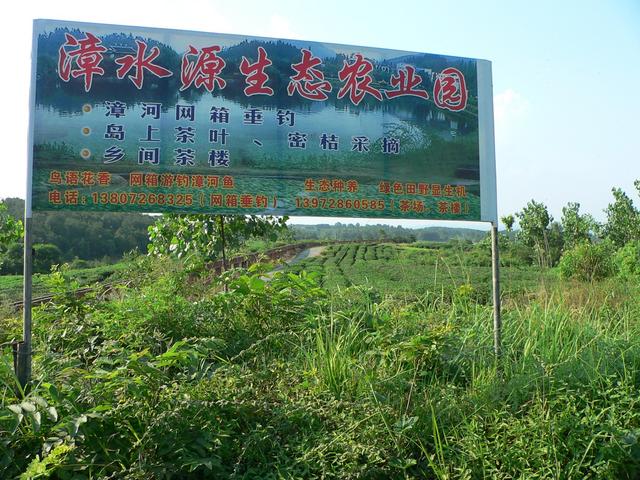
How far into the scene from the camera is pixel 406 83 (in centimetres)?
410

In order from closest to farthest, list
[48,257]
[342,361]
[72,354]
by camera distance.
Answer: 1. [342,361]
2. [72,354]
3. [48,257]

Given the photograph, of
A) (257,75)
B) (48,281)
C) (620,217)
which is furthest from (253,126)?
(620,217)

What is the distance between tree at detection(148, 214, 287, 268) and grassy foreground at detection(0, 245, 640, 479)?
5.56 ft

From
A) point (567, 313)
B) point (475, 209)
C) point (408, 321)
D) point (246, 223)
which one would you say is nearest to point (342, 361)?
point (408, 321)

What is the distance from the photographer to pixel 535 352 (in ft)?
11.8

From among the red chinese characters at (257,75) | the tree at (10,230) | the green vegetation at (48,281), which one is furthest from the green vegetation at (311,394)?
the tree at (10,230)

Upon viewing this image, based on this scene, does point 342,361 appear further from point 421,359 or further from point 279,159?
point 279,159

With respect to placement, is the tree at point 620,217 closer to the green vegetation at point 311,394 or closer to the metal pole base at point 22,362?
the green vegetation at point 311,394

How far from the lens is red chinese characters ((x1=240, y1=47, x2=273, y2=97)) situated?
3859 millimetres

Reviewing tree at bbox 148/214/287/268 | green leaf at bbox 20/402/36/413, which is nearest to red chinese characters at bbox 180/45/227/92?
tree at bbox 148/214/287/268

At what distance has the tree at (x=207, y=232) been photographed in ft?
18.4

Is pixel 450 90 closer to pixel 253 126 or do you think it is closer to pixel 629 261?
pixel 253 126

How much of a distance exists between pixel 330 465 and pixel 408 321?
1.49m

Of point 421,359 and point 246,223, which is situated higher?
point 246,223
